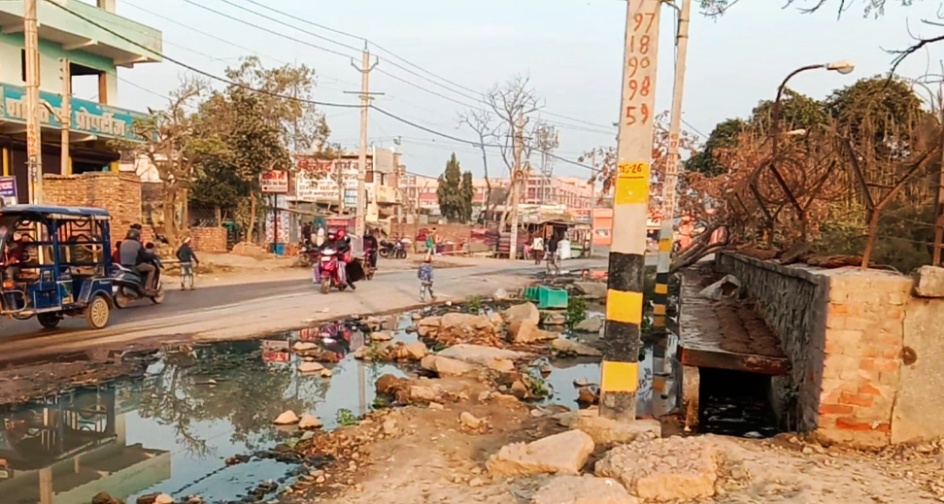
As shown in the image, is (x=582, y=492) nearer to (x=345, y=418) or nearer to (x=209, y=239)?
(x=345, y=418)

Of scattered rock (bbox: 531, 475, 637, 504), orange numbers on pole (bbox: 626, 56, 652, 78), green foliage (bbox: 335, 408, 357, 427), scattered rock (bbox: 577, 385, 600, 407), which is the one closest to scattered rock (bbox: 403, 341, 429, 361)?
scattered rock (bbox: 577, 385, 600, 407)

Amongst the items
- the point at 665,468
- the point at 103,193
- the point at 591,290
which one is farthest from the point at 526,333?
the point at 103,193

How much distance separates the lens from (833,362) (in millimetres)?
5328

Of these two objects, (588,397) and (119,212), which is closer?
(588,397)

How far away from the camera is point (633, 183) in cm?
591

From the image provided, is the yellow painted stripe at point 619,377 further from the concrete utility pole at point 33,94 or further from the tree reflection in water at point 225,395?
the concrete utility pole at point 33,94

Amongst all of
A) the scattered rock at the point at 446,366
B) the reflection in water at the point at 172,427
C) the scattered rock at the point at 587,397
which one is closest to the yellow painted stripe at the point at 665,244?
the scattered rock at the point at 587,397

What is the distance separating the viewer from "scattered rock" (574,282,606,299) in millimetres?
20891

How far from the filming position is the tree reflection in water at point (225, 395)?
275 inches

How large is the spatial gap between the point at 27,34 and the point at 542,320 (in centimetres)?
1294

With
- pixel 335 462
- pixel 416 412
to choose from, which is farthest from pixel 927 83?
pixel 335 462

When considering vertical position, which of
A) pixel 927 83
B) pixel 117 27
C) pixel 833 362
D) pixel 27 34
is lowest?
pixel 833 362

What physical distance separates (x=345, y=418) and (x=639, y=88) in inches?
172

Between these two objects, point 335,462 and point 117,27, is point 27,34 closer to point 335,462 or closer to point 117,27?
point 117,27
